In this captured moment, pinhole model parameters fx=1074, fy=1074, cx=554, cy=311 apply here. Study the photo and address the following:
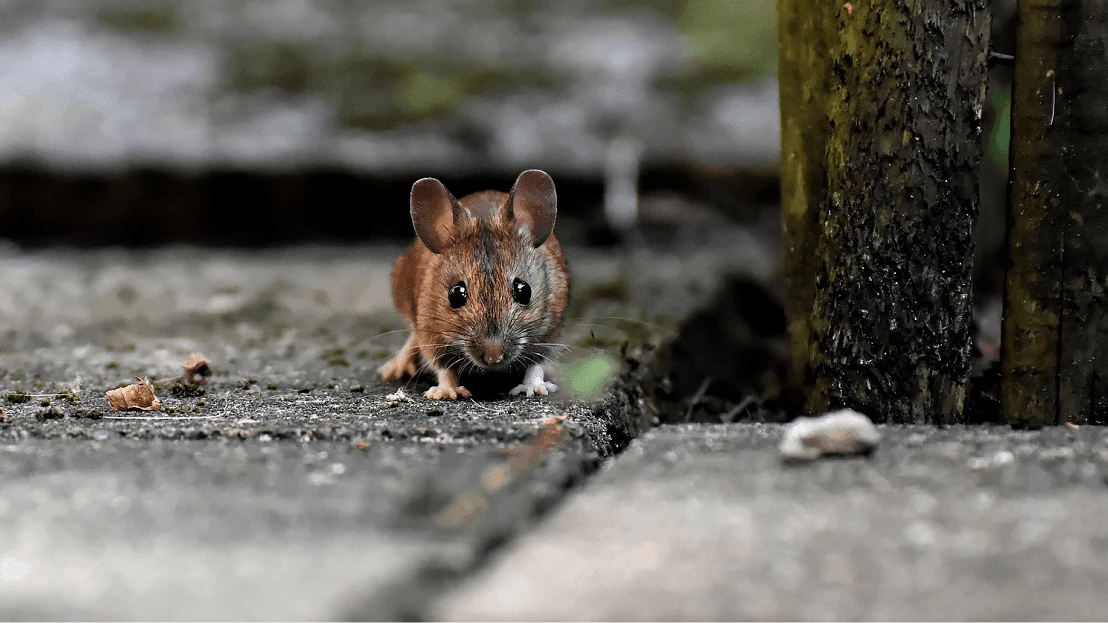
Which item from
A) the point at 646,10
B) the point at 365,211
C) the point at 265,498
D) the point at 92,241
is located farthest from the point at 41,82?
the point at 265,498

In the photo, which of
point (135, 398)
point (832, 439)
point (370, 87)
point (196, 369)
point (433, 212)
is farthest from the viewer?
point (370, 87)

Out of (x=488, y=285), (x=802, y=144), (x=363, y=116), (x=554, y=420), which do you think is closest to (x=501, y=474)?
(x=554, y=420)

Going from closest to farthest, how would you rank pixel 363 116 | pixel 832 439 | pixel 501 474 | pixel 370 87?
1. pixel 501 474
2. pixel 832 439
3. pixel 363 116
4. pixel 370 87

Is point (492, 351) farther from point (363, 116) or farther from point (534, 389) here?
point (363, 116)

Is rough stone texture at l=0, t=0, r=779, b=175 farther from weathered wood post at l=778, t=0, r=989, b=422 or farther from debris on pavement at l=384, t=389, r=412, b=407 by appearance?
weathered wood post at l=778, t=0, r=989, b=422

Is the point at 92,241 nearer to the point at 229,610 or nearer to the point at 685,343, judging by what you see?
the point at 685,343

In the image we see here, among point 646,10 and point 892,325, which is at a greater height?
point 646,10

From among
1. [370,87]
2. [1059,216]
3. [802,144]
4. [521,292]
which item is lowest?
[521,292]
